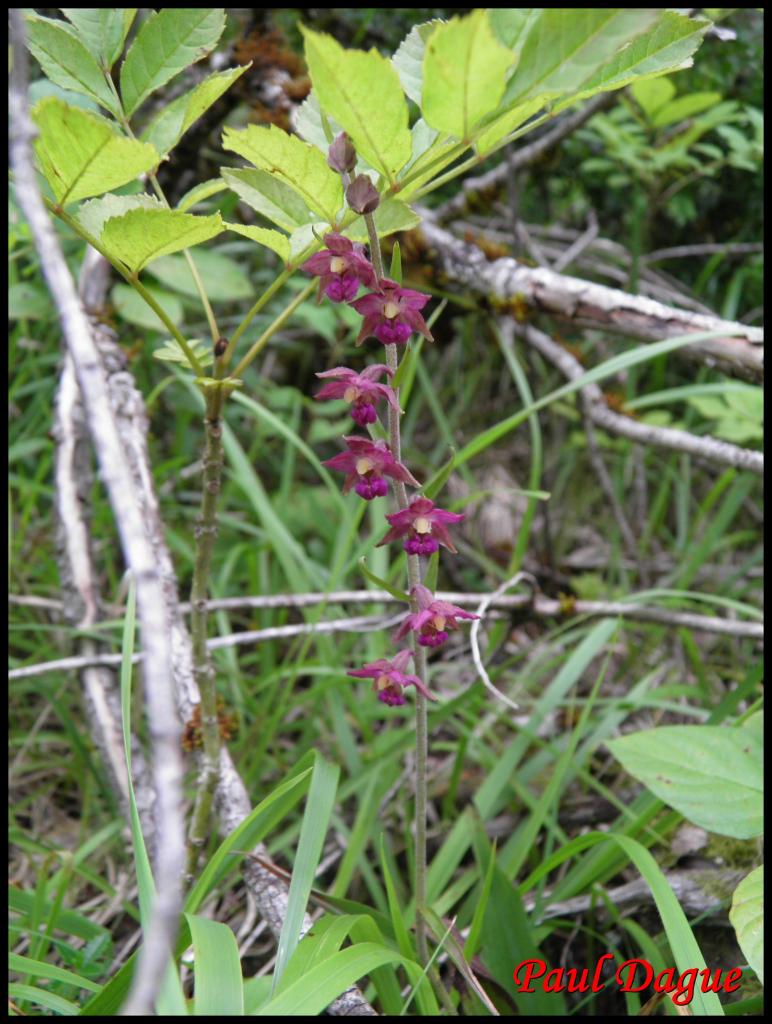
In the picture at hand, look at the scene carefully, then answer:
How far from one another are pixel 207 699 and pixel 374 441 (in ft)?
1.60

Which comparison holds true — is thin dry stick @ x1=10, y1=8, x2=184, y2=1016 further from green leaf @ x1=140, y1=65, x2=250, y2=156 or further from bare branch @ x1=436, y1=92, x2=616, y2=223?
bare branch @ x1=436, y1=92, x2=616, y2=223

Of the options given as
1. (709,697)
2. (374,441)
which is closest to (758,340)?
(709,697)

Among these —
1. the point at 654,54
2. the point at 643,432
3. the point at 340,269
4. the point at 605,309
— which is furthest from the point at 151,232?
the point at 643,432

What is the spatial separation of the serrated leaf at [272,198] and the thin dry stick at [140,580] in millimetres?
273

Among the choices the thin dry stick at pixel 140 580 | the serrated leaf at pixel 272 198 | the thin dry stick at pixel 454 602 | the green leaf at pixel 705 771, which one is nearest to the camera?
the thin dry stick at pixel 140 580

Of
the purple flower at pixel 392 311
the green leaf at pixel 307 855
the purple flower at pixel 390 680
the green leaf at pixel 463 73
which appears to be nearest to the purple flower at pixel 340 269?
the purple flower at pixel 392 311

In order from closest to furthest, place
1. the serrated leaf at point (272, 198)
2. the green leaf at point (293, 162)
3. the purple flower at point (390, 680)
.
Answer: the green leaf at point (293, 162)
the serrated leaf at point (272, 198)
the purple flower at point (390, 680)

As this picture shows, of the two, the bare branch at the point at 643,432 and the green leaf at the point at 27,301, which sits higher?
the green leaf at the point at 27,301

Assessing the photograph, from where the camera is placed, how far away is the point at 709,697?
2.00 meters

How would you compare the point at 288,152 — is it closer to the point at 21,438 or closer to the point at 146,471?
the point at 146,471

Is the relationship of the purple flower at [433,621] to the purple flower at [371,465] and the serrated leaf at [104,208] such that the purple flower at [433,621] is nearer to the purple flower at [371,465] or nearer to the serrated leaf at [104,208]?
the purple flower at [371,465]

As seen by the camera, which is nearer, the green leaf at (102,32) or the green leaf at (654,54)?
the green leaf at (654,54)

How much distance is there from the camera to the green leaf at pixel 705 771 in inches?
47.2

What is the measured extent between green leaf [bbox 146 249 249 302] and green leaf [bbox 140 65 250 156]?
106cm
